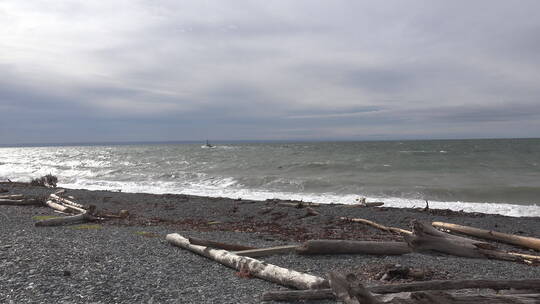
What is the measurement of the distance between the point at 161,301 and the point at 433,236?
6625mm

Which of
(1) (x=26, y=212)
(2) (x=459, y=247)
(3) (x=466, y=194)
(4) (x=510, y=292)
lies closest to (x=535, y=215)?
(3) (x=466, y=194)

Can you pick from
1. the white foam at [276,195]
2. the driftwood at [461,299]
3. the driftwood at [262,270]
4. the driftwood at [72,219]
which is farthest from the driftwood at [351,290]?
the white foam at [276,195]

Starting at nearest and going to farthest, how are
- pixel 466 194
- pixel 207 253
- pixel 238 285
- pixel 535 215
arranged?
pixel 238 285 < pixel 207 253 < pixel 535 215 < pixel 466 194

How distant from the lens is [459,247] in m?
9.15

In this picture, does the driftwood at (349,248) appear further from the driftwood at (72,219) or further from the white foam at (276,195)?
the white foam at (276,195)

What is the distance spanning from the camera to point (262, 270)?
22.0 feet

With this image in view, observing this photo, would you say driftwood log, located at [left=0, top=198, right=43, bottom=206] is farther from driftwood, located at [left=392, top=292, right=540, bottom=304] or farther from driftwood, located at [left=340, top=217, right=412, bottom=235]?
driftwood, located at [left=392, top=292, right=540, bottom=304]

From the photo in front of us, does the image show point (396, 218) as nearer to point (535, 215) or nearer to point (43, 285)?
point (535, 215)

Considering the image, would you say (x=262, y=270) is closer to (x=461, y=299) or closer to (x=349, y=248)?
(x=349, y=248)

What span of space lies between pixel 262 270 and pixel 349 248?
271 cm

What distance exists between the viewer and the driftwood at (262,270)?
5867 mm

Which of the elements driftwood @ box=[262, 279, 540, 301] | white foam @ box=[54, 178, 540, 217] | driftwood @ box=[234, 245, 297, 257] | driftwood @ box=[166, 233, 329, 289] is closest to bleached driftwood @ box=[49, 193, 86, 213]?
driftwood @ box=[166, 233, 329, 289]

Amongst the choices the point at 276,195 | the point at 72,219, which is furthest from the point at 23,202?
the point at 276,195

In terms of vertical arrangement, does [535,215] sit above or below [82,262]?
below
